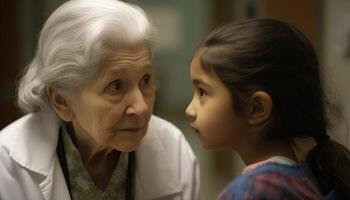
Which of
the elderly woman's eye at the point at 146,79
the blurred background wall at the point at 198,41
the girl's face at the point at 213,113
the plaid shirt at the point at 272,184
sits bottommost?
the blurred background wall at the point at 198,41

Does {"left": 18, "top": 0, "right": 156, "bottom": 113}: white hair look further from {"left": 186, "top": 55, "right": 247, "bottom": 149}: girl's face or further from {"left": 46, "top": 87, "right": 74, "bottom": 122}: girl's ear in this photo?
{"left": 186, "top": 55, "right": 247, "bottom": 149}: girl's face

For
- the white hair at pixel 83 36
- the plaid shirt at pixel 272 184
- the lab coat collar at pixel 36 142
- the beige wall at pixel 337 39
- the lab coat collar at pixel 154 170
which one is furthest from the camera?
the beige wall at pixel 337 39

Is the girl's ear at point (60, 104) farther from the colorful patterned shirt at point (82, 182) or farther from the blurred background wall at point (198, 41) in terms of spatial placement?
the blurred background wall at point (198, 41)

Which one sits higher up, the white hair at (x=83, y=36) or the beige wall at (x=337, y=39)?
the white hair at (x=83, y=36)

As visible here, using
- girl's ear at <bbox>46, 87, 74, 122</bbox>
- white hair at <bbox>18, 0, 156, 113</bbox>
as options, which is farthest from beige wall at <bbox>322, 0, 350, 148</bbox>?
girl's ear at <bbox>46, 87, 74, 122</bbox>

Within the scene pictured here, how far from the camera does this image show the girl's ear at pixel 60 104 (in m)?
1.33

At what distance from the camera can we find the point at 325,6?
170 centimetres

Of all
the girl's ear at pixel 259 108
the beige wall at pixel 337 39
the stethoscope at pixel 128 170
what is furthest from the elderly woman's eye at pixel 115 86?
the beige wall at pixel 337 39

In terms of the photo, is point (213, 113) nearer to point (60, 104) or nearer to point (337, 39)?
point (60, 104)

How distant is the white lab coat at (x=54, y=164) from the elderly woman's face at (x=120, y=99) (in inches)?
5.8

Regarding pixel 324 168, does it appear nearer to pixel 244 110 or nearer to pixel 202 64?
pixel 244 110

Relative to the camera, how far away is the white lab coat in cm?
130

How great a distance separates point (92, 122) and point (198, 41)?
1.54 m

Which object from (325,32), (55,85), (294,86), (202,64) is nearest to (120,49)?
(55,85)
